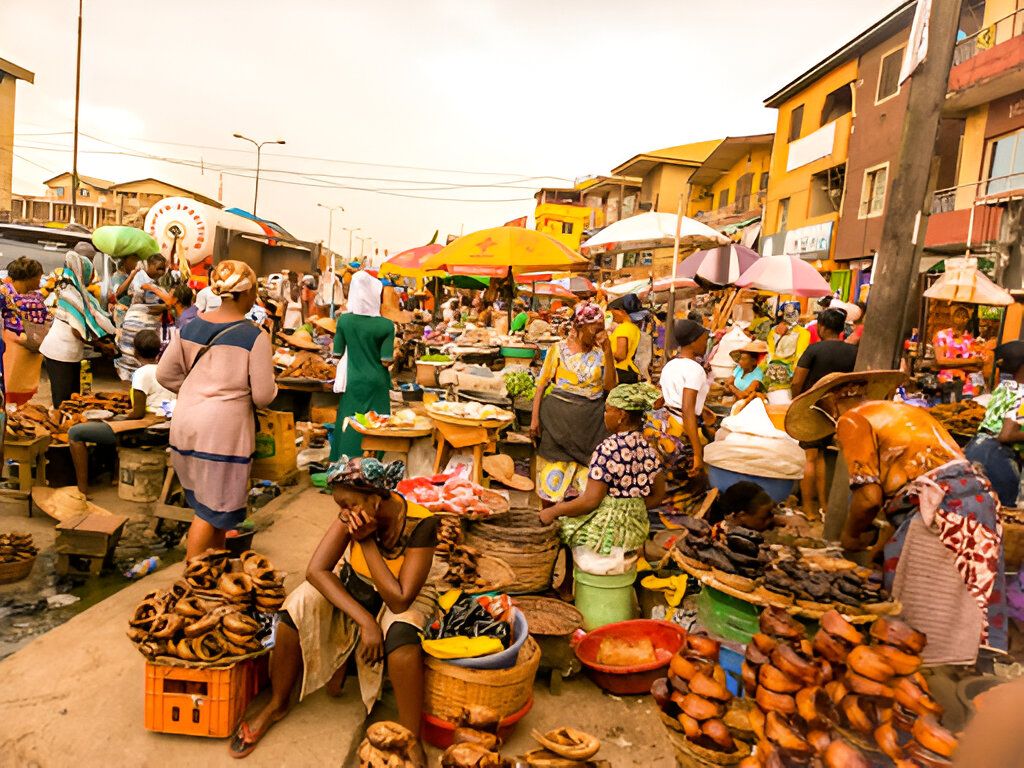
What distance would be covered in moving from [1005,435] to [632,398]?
8.96 feet

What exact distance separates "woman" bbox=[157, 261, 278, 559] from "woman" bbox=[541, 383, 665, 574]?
2045 millimetres

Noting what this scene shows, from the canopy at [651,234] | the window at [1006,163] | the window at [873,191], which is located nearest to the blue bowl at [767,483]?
the canopy at [651,234]

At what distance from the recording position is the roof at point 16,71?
28609mm

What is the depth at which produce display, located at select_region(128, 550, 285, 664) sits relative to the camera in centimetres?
301

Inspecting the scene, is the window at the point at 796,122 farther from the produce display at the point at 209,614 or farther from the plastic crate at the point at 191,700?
the plastic crate at the point at 191,700

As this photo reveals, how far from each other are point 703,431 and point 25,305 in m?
6.94

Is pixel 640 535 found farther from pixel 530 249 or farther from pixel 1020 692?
pixel 530 249

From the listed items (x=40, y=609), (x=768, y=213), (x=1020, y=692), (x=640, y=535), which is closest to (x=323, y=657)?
(x=640, y=535)

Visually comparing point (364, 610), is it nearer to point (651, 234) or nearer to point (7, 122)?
point (651, 234)

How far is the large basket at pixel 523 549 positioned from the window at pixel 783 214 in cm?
2476

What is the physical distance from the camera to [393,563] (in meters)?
3.32

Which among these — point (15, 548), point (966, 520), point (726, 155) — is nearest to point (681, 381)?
point (966, 520)

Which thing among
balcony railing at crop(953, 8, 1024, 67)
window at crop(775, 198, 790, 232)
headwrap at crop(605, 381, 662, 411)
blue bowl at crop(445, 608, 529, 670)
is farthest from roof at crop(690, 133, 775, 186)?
blue bowl at crop(445, 608, 529, 670)

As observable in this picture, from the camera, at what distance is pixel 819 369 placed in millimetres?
6613
